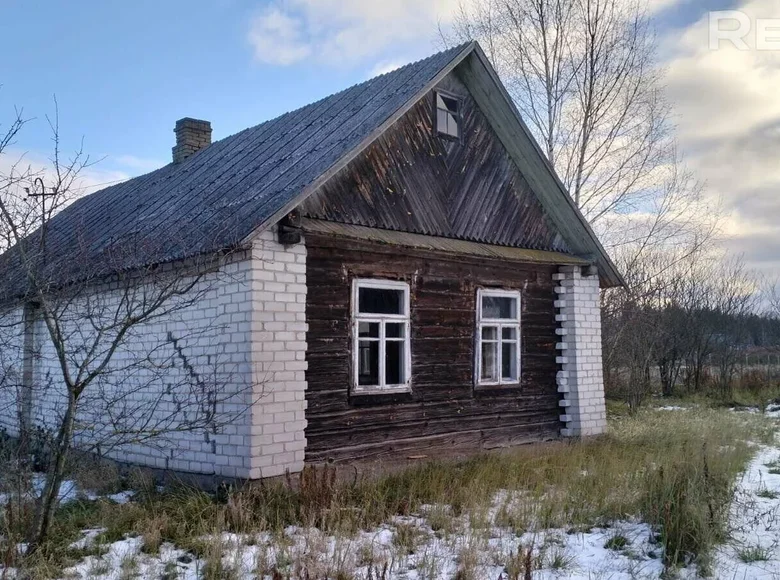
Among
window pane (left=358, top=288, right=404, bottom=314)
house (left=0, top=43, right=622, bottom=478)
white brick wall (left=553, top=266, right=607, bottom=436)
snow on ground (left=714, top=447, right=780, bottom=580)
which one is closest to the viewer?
snow on ground (left=714, top=447, right=780, bottom=580)

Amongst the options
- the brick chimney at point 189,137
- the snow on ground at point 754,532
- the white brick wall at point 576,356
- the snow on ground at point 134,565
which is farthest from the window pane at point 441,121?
the snow on ground at point 134,565

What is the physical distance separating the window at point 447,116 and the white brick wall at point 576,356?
2892 millimetres

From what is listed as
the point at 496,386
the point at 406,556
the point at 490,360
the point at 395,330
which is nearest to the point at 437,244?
the point at 395,330

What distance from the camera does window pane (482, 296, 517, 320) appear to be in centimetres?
1078

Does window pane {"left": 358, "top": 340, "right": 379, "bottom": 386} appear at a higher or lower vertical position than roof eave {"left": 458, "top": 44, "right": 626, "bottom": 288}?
lower

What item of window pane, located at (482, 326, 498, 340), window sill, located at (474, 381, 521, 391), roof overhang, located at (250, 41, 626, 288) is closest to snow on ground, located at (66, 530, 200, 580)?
roof overhang, located at (250, 41, 626, 288)

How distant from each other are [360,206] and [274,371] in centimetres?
236

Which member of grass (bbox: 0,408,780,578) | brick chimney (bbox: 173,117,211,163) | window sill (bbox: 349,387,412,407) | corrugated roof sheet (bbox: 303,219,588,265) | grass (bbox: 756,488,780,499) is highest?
brick chimney (bbox: 173,117,211,163)

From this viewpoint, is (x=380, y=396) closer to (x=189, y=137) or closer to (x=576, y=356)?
(x=576, y=356)

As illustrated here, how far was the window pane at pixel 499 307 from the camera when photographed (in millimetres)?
10779

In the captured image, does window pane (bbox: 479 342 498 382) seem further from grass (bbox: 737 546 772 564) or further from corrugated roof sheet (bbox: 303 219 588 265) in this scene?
grass (bbox: 737 546 772 564)

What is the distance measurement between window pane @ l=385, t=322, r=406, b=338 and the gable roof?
227cm

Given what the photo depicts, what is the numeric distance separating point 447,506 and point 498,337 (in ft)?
13.1

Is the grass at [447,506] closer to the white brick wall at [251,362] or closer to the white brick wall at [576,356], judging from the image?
the white brick wall at [251,362]
